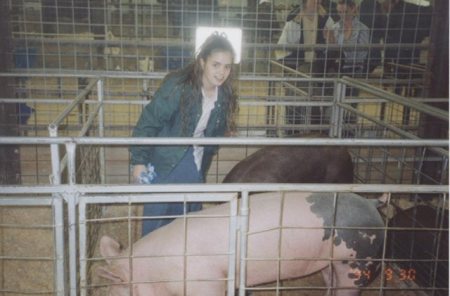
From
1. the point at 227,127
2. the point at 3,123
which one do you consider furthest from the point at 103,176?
the point at 227,127

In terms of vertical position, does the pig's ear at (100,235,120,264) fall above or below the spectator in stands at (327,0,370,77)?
below

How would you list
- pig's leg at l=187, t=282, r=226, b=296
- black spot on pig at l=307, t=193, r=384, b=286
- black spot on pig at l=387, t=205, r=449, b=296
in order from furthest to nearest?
black spot on pig at l=387, t=205, r=449, b=296 < black spot on pig at l=307, t=193, r=384, b=286 < pig's leg at l=187, t=282, r=226, b=296

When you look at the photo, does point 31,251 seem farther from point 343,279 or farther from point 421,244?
point 421,244

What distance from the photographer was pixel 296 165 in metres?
4.52

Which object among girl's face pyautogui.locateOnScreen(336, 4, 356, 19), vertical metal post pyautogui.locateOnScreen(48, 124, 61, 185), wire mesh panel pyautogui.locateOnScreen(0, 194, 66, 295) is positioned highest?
girl's face pyautogui.locateOnScreen(336, 4, 356, 19)

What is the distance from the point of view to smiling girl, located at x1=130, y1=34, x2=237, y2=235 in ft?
10.6

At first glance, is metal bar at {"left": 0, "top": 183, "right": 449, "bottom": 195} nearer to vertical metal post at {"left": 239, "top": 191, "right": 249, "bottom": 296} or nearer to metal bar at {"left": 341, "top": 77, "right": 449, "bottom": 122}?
vertical metal post at {"left": 239, "top": 191, "right": 249, "bottom": 296}

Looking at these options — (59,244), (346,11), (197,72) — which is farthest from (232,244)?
(346,11)

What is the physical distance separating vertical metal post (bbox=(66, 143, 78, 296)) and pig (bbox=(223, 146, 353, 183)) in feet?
6.32

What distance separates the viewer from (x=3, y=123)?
225 inches

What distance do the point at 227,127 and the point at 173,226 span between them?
3.09ft

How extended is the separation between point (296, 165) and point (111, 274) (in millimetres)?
2249

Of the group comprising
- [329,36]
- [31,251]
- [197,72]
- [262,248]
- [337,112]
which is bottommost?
[31,251]

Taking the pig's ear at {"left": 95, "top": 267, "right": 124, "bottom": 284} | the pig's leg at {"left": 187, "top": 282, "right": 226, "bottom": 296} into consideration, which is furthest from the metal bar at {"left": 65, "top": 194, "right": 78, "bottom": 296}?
the pig's leg at {"left": 187, "top": 282, "right": 226, "bottom": 296}
